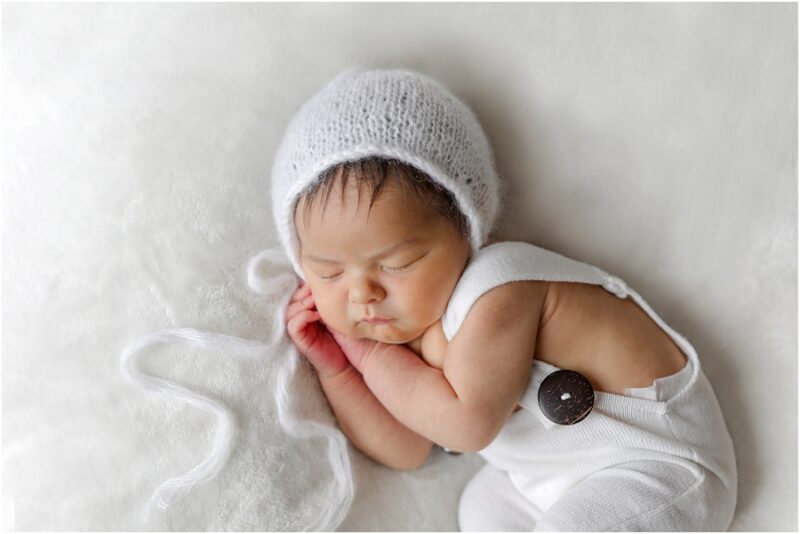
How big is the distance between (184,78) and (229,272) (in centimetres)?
37

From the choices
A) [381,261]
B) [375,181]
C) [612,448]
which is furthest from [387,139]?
[612,448]

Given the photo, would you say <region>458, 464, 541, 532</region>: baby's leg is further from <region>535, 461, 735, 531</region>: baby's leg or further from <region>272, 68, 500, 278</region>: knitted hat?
<region>272, 68, 500, 278</region>: knitted hat

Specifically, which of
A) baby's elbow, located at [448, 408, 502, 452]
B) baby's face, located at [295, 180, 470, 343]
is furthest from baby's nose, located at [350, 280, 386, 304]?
baby's elbow, located at [448, 408, 502, 452]

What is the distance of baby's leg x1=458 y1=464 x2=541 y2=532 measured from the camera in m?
1.32

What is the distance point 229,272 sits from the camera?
1257mm

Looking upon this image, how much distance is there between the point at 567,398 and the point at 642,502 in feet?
0.68

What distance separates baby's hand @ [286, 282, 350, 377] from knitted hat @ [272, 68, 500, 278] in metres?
0.08

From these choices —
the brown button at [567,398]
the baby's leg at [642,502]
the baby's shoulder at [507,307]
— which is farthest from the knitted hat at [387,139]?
the baby's leg at [642,502]

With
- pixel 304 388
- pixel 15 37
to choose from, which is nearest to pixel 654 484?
pixel 304 388

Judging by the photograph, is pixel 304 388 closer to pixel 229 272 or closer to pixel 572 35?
pixel 229 272

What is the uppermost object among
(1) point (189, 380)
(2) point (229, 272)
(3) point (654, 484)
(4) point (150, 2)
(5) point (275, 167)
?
(4) point (150, 2)

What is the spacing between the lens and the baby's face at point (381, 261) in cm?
114

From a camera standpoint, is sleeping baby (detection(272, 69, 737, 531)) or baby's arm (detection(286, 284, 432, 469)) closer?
sleeping baby (detection(272, 69, 737, 531))

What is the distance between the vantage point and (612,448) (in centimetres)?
124
